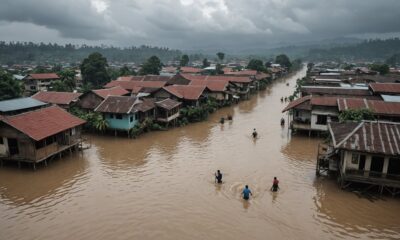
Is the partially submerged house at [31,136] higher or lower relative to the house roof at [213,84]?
lower

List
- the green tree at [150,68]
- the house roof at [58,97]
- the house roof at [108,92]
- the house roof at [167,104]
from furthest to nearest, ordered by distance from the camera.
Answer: the green tree at [150,68] < the house roof at [58,97] < the house roof at [108,92] < the house roof at [167,104]

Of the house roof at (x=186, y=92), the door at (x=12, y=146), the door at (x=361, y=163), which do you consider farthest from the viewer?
the house roof at (x=186, y=92)

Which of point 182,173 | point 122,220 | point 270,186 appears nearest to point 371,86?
point 270,186

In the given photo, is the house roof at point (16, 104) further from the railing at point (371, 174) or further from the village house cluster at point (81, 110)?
the railing at point (371, 174)

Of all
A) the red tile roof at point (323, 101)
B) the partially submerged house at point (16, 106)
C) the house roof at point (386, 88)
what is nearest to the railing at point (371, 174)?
the red tile roof at point (323, 101)

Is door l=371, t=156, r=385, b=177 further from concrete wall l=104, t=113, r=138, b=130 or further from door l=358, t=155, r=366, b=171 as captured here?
concrete wall l=104, t=113, r=138, b=130

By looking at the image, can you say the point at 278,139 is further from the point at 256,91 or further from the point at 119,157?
the point at 256,91

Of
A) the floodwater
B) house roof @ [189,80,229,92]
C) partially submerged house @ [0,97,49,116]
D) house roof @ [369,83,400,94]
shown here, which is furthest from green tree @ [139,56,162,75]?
house roof @ [369,83,400,94]

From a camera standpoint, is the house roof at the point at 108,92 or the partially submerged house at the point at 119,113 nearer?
the partially submerged house at the point at 119,113
